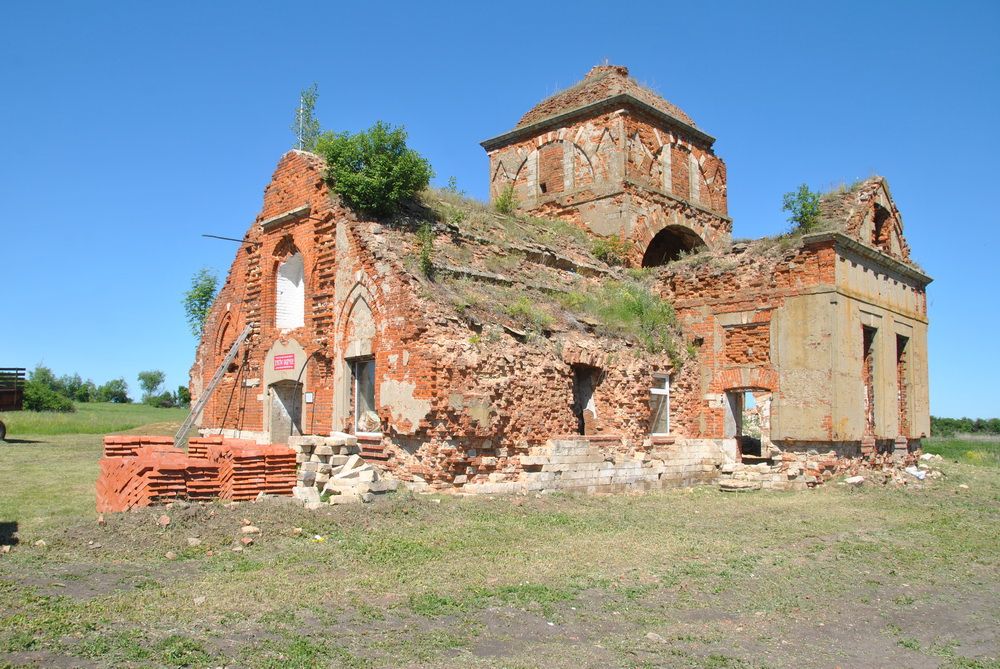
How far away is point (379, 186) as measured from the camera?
48.2ft

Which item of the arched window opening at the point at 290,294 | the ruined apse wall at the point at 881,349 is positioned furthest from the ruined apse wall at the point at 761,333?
the arched window opening at the point at 290,294

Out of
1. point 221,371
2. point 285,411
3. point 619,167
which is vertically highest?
point 619,167

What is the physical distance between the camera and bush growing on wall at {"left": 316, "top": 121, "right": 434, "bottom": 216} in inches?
582

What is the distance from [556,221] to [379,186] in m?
7.16

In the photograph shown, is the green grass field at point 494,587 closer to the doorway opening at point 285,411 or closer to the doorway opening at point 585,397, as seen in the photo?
the doorway opening at point 585,397

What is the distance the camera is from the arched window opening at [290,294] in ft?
57.2

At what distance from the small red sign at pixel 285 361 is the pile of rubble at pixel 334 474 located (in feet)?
8.91

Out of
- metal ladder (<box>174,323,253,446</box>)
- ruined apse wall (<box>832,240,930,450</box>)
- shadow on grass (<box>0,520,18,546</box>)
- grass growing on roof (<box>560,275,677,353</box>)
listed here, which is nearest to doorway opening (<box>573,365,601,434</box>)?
grass growing on roof (<box>560,275,677,353</box>)

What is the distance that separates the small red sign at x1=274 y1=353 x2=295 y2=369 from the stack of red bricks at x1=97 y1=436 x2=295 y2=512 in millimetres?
3979

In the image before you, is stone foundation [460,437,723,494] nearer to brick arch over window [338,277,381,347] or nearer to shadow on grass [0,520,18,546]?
brick arch over window [338,277,381,347]

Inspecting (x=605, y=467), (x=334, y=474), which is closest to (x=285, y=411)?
(x=334, y=474)

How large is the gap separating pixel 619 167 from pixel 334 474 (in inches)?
488

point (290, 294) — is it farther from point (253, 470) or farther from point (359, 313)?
point (253, 470)

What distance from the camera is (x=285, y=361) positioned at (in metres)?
16.5
